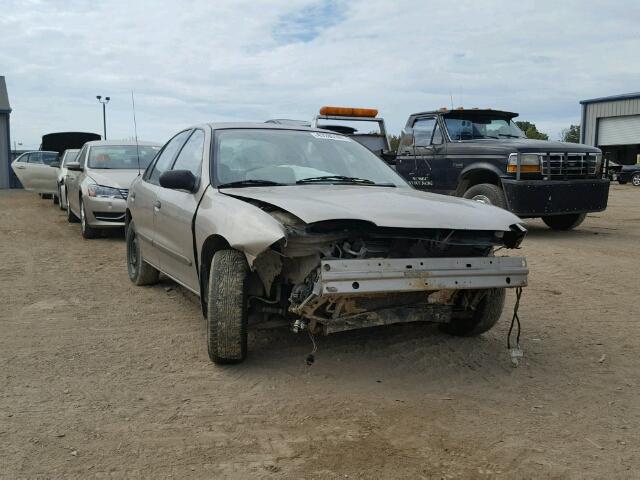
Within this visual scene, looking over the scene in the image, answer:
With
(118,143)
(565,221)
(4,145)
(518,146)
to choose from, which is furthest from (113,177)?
(4,145)

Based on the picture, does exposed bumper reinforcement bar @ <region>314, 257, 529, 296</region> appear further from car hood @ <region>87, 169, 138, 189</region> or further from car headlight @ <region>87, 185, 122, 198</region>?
car hood @ <region>87, 169, 138, 189</region>

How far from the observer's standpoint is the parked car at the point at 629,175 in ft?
89.5

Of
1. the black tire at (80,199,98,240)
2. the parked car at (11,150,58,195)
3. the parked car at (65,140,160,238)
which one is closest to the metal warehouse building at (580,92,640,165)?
the parked car at (11,150,58,195)

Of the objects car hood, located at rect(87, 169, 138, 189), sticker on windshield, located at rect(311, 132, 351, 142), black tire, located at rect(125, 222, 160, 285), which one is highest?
sticker on windshield, located at rect(311, 132, 351, 142)

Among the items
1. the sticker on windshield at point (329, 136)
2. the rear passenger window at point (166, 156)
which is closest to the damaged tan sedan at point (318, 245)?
the sticker on windshield at point (329, 136)

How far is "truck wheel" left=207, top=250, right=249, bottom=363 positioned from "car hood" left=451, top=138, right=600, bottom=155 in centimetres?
664

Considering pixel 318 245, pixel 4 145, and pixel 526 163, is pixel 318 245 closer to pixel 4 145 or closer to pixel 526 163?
pixel 526 163

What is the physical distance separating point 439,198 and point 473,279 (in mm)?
824

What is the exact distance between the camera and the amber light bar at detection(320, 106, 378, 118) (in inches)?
521

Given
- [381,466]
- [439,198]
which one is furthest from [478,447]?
[439,198]

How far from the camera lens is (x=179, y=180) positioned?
463cm

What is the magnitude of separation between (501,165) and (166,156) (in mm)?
5556

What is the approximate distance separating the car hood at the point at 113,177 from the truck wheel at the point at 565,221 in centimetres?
679

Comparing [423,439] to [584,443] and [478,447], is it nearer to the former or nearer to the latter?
[478,447]
